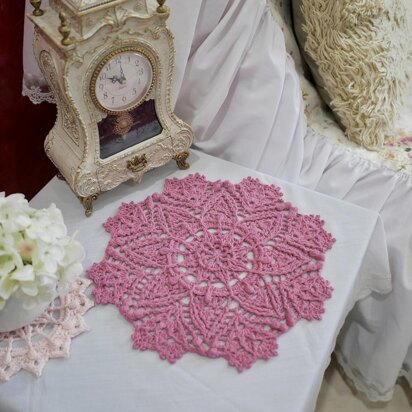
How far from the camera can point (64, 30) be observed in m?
0.83

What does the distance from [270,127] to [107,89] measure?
0.39 meters

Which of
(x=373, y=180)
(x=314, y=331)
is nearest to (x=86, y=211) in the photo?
(x=314, y=331)

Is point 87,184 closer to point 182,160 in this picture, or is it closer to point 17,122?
point 182,160

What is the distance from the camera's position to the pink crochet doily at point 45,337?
0.82 metres

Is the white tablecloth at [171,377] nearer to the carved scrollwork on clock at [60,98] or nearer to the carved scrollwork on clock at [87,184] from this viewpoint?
the carved scrollwork on clock at [87,184]

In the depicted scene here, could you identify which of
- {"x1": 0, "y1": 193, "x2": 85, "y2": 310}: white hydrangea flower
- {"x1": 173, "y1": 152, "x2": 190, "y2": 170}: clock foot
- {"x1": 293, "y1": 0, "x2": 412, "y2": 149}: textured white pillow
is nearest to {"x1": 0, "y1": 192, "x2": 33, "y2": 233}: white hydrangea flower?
{"x1": 0, "y1": 193, "x2": 85, "y2": 310}: white hydrangea flower

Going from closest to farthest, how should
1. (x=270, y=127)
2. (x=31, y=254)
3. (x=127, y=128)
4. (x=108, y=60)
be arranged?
1. (x=31, y=254)
2. (x=108, y=60)
3. (x=127, y=128)
4. (x=270, y=127)

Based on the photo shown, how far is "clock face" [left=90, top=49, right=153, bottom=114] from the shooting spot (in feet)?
3.04

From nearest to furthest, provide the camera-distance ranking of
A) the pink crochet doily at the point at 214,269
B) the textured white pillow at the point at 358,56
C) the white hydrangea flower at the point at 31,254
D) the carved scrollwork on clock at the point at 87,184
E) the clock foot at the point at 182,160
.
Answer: the white hydrangea flower at the point at 31,254 → the pink crochet doily at the point at 214,269 → the carved scrollwork on clock at the point at 87,184 → the clock foot at the point at 182,160 → the textured white pillow at the point at 358,56

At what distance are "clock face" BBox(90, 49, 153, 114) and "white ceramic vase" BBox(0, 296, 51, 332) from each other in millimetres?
358

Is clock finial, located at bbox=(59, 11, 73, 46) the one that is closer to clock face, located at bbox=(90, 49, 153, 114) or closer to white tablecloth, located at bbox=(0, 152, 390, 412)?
clock face, located at bbox=(90, 49, 153, 114)

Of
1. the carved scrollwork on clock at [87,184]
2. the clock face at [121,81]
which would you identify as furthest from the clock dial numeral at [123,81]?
the carved scrollwork on clock at [87,184]

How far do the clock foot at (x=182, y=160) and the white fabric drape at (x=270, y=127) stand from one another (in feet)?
0.39

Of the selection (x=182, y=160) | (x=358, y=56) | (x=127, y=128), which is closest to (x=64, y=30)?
(x=127, y=128)
